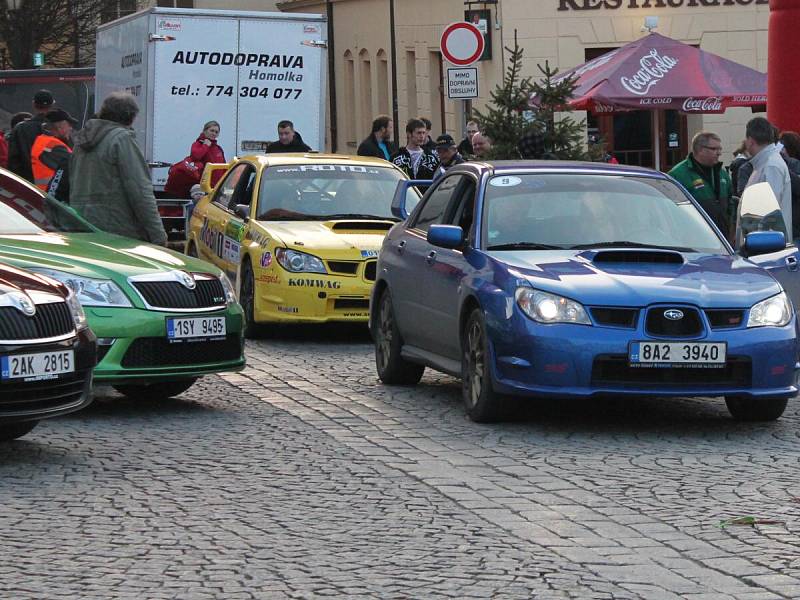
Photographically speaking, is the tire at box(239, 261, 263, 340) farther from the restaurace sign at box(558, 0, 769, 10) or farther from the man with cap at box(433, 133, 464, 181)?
the restaurace sign at box(558, 0, 769, 10)

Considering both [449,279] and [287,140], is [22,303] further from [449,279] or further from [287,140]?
[287,140]

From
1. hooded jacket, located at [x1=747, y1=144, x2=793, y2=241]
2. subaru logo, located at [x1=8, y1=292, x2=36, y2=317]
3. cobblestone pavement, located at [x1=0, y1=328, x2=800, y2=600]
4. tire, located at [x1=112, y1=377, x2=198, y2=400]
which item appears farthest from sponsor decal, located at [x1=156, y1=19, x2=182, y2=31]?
subaru logo, located at [x1=8, y1=292, x2=36, y2=317]

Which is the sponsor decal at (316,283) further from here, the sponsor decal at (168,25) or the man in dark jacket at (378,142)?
the sponsor decal at (168,25)

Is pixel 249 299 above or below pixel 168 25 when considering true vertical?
below

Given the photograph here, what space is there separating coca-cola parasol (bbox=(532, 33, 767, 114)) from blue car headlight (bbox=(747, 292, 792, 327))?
1387 cm

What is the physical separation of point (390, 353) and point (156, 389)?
1535mm

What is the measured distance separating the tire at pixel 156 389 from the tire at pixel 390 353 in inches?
52.2

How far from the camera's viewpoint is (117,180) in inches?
550

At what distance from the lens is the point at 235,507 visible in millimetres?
8055

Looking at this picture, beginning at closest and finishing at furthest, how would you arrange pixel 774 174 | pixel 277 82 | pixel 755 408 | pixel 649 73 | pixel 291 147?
1. pixel 755 408
2. pixel 774 174
3. pixel 291 147
4. pixel 649 73
5. pixel 277 82

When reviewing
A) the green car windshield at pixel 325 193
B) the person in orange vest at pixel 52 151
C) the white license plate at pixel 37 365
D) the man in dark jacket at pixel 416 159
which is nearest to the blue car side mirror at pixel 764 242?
the white license plate at pixel 37 365

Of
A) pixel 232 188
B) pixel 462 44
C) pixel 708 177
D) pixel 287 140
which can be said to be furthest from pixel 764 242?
pixel 287 140

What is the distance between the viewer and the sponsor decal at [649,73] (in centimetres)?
2447

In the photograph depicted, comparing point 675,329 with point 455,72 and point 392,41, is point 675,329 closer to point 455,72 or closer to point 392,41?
point 455,72
